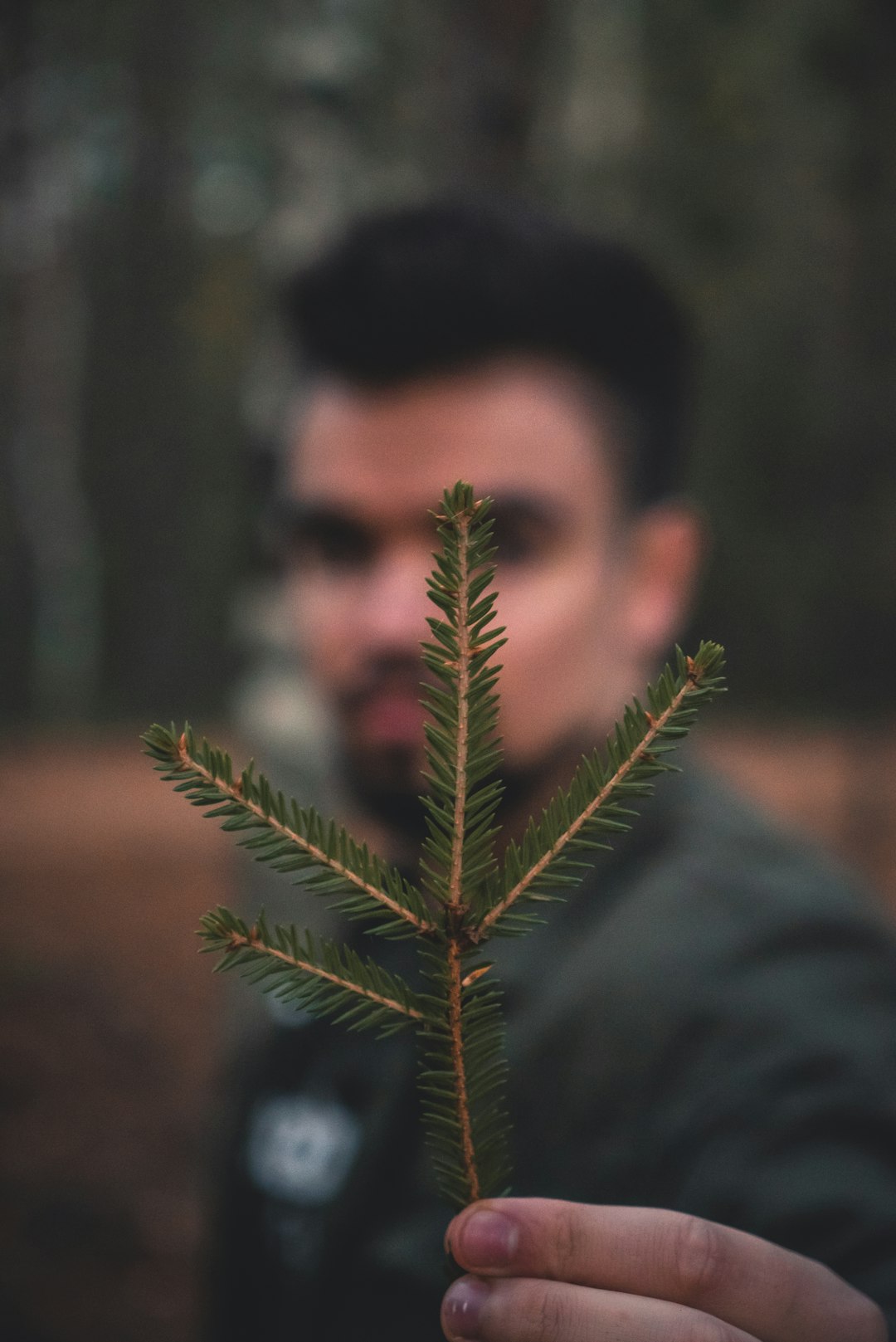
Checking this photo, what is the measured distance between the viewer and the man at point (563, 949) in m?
0.66

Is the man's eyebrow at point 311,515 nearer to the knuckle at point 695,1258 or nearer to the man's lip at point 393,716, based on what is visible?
the man's lip at point 393,716

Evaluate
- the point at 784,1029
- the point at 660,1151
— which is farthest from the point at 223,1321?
the point at 784,1029

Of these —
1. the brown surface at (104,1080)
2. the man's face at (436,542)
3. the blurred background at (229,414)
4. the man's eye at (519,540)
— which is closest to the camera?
the man's face at (436,542)

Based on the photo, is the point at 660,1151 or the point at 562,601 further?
the point at 562,601

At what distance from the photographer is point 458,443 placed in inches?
95.0

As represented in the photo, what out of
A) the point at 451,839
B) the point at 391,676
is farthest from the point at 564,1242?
the point at 391,676

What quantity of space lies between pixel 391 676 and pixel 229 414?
776 inches

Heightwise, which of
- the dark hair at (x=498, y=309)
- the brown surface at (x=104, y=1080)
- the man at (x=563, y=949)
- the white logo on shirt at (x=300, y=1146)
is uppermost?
the dark hair at (x=498, y=309)

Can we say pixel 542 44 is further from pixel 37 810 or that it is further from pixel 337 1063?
pixel 37 810

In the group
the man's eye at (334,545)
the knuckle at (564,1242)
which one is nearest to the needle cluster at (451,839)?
the knuckle at (564,1242)

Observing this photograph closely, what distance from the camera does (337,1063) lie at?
2477mm

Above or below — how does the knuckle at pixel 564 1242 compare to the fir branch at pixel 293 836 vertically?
below

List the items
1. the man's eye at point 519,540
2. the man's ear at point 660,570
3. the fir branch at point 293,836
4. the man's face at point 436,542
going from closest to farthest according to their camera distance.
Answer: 1. the fir branch at point 293,836
2. the man's face at point 436,542
3. the man's eye at point 519,540
4. the man's ear at point 660,570

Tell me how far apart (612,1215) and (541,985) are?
44.8 inches
